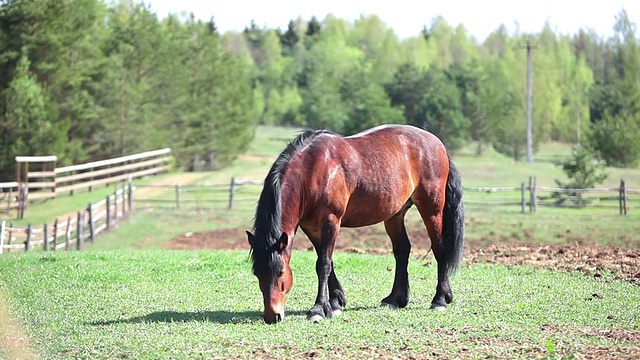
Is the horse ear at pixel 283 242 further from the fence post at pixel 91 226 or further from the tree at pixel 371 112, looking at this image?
the tree at pixel 371 112

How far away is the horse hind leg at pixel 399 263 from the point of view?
8180 mm

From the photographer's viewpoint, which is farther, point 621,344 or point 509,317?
point 509,317

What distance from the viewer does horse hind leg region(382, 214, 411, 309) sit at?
8.18 metres

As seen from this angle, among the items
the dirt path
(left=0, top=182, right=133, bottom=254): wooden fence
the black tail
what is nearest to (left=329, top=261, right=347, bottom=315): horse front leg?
the black tail

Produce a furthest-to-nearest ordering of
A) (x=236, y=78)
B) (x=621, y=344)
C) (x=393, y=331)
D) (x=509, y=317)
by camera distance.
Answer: (x=236, y=78) < (x=509, y=317) < (x=393, y=331) < (x=621, y=344)

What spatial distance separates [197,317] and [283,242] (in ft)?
4.13

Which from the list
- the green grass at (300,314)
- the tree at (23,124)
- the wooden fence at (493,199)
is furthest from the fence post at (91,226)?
the tree at (23,124)

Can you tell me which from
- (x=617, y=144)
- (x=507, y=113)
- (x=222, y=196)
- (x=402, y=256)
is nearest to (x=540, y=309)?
(x=402, y=256)

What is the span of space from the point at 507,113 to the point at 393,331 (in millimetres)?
53314

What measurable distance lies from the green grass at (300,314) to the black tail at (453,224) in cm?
47

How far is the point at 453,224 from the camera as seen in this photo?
8539 mm

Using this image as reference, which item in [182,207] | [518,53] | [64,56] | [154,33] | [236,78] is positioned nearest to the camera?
[182,207]

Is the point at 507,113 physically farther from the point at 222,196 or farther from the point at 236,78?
the point at 222,196

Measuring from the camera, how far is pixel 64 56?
3450 centimetres
